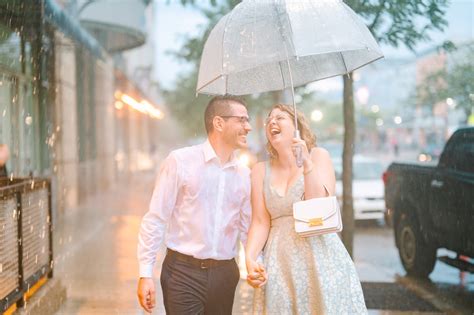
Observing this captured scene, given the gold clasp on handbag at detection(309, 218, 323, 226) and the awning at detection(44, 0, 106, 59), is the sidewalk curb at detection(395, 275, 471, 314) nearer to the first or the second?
the gold clasp on handbag at detection(309, 218, 323, 226)

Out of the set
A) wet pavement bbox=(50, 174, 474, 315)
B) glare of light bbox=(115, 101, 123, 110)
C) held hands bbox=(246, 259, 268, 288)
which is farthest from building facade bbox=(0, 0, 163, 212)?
held hands bbox=(246, 259, 268, 288)

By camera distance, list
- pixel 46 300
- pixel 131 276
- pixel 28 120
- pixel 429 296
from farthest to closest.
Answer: pixel 28 120 → pixel 131 276 → pixel 429 296 → pixel 46 300

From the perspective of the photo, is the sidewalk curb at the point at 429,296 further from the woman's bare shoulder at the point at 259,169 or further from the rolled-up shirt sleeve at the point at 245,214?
the woman's bare shoulder at the point at 259,169

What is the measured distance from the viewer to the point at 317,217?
3.33 m

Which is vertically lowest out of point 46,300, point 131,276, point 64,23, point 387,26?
point 131,276

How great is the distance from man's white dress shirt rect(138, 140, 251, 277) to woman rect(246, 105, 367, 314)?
16 cm

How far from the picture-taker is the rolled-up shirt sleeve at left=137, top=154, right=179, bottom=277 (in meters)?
3.56

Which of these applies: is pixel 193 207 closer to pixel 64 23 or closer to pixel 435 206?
pixel 435 206

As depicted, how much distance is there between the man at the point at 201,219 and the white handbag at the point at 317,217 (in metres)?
0.47

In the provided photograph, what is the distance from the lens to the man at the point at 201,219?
11.8ft

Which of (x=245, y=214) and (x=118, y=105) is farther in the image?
(x=118, y=105)

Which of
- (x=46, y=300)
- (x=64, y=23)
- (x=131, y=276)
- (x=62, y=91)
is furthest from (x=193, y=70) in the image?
(x=46, y=300)

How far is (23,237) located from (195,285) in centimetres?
274

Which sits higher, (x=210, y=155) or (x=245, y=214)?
(x=210, y=155)
